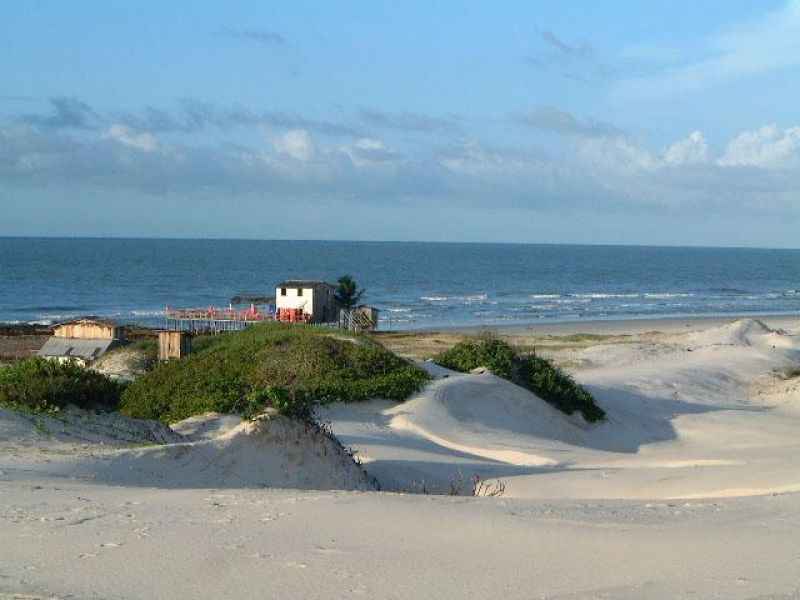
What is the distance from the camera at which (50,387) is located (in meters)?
15.1

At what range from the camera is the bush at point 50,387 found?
585 inches


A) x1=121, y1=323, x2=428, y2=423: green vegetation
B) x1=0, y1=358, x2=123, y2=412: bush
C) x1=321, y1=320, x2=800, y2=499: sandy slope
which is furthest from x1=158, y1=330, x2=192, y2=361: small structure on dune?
x1=0, y1=358, x2=123, y2=412: bush

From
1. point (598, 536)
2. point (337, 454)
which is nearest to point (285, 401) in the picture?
point (337, 454)

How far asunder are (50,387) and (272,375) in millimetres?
7672

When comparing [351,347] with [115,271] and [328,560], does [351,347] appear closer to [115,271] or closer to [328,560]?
[328,560]

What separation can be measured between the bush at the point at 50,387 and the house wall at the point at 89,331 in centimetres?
1720

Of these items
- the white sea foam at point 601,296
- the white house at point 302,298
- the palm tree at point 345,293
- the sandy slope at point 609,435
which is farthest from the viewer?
the white sea foam at point 601,296

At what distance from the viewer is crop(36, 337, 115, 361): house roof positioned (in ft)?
104

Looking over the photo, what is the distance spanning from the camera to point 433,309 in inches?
3022

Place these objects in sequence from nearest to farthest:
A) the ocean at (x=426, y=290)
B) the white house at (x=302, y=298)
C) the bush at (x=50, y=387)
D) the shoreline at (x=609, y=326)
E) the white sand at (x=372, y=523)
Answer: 1. the white sand at (x=372, y=523)
2. the bush at (x=50, y=387)
3. the white house at (x=302, y=298)
4. the shoreline at (x=609, y=326)
5. the ocean at (x=426, y=290)

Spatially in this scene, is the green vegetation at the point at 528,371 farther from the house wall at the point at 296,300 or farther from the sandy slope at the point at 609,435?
the house wall at the point at 296,300

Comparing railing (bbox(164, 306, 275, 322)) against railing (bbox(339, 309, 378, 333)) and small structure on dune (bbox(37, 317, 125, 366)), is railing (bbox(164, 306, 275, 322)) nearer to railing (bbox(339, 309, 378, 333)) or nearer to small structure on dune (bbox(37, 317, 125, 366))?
railing (bbox(339, 309, 378, 333))

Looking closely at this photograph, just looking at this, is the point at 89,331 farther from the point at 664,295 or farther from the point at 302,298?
the point at 664,295

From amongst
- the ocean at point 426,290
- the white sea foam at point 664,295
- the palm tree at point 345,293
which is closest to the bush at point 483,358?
the palm tree at point 345,293
